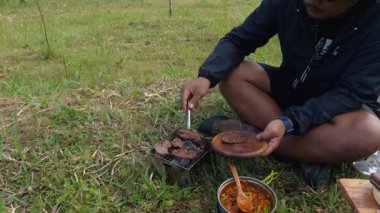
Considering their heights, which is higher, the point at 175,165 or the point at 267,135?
the point at 267,135

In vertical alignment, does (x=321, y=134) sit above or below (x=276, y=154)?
above

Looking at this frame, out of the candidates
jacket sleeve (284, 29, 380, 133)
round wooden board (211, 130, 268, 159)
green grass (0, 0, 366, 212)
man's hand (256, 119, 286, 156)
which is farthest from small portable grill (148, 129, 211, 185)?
jacket sleeve (284, 29, 380, 133)

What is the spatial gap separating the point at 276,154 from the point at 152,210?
0.81 m

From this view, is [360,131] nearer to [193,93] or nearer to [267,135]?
[267,135]

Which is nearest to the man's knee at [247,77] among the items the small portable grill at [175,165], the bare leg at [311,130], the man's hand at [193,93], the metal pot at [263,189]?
the bare leg at [311,130]

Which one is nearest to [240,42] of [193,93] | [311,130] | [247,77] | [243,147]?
[247,77]

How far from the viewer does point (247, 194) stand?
2021 mm

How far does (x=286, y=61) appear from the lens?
2.55m

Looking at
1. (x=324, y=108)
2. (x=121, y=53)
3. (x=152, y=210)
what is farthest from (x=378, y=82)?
(x=121, y=53)

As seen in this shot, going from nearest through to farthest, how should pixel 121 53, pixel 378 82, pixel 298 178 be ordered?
pixel 378 82, pixel 298 178, pixel 121 53

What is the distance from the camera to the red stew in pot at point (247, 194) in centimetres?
195

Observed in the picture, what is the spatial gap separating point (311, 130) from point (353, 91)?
0.28 m

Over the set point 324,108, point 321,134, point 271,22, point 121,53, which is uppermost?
point 271,22

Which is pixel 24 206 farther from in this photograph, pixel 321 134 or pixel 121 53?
pixel 121 53
